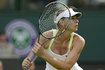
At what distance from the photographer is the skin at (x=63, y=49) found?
20.5ft

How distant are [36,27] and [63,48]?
613 cm

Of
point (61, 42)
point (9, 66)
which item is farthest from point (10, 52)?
point (61, 42)

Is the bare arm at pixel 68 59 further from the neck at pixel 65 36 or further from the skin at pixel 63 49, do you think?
the neck at pixel 65 36

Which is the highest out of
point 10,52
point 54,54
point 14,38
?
point 54,54

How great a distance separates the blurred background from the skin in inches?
232

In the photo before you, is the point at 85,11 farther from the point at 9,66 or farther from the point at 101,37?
the point at 9,66

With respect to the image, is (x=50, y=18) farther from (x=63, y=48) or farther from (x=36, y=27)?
(x=36, y=27)

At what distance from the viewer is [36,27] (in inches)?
506

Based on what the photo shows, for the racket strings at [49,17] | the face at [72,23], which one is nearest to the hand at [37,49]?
the racket strings at [49,17]

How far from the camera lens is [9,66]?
33.5 ft

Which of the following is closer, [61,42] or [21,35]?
[61,42]

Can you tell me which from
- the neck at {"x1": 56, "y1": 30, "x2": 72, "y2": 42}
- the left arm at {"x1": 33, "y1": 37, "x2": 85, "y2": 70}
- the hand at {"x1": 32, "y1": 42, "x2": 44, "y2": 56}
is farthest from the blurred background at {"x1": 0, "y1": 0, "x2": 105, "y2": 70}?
the hand at {"x1": 32, "y1": 42, "x2": 44, "y2": 56}

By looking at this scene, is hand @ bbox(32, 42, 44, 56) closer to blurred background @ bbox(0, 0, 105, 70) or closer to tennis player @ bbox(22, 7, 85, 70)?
tennis player @ bbox(22, 7, 85, 70)

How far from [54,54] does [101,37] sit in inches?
256
